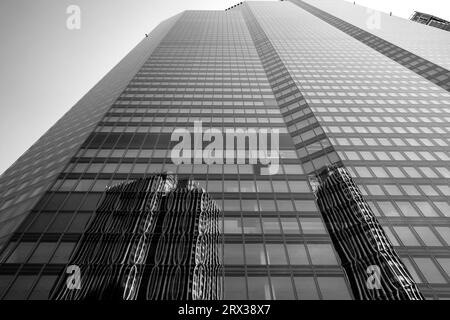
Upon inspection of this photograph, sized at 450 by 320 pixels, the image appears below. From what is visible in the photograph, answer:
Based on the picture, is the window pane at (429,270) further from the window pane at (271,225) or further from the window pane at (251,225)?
the window pane at (251,225)

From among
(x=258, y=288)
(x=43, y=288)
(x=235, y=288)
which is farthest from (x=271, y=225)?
(x=43, y=288)

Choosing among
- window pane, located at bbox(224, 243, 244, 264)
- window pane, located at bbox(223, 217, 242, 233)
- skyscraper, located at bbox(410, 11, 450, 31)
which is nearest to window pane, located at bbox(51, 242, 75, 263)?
window pane, located at bbox(224, 243, 244, 264)

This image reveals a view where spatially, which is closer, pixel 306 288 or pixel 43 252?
pixel 306 288

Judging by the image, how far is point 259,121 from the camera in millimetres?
46469

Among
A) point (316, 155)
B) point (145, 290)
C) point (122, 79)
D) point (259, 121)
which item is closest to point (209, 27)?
point (122, 79)

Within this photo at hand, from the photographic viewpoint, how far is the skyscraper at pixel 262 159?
2516 centimetres

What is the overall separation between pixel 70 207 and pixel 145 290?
12332mm

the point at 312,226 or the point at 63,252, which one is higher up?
the point at 312,226

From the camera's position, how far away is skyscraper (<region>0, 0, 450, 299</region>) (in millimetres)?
25156

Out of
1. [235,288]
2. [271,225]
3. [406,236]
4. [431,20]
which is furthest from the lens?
[431,20]

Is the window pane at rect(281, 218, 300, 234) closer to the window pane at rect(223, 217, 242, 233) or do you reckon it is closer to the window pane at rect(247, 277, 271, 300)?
the window pane at rect(223, 217, 242, 233)

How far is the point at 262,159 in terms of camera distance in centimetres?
3762

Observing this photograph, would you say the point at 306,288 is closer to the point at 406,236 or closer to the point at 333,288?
the point at 333,288

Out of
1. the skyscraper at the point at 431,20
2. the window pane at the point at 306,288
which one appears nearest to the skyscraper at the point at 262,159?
the window pane at the point at 306,288
